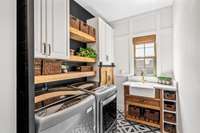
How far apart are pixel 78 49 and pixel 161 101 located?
6.64 ft

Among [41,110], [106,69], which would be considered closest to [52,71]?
[41,110]

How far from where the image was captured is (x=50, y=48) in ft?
4.59

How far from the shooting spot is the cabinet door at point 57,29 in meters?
1.39

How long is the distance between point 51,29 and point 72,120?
970 mm

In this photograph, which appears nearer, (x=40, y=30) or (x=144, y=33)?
(x=40, y=30)

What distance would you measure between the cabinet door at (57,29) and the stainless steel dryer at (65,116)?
1.79 ft

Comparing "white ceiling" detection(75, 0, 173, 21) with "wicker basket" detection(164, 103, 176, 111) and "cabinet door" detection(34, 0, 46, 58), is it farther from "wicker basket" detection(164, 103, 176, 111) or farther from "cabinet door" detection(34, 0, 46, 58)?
"wicker basket" detection(164, 103, 176, 111)

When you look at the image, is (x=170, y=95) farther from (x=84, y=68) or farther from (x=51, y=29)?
(x=51, y=29)

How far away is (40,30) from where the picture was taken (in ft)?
4.15
